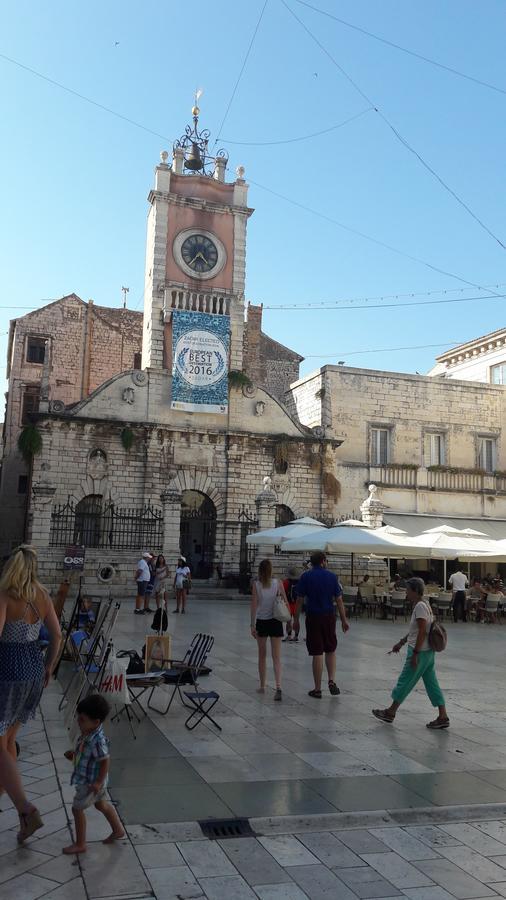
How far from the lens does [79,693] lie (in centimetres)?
737

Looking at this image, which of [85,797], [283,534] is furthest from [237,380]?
[85,797]

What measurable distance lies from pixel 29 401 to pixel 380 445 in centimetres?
1633

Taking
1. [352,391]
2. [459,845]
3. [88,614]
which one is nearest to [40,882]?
[459,845]

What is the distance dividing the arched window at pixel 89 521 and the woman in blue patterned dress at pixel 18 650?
68.5 ft

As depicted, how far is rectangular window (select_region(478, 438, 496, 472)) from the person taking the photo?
1331 inches

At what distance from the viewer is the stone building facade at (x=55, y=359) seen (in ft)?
111

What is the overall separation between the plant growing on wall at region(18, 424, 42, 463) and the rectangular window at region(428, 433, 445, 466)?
1658 cm

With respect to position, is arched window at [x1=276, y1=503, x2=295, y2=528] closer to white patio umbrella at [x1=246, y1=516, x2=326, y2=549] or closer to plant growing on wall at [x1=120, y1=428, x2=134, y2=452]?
plant growing on wall at [x1=120, y1=428, x2=134, y2=452]

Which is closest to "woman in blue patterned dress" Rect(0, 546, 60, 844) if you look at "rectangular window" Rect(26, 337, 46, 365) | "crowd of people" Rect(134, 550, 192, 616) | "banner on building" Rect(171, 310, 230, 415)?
"crowd of people" Rect(134, 550, 192, 616)

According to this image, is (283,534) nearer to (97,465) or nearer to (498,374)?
(97,465)

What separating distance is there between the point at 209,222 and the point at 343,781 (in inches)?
1136

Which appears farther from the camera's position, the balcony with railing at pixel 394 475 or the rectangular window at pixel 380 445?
the rectangular window at pixel 380 445

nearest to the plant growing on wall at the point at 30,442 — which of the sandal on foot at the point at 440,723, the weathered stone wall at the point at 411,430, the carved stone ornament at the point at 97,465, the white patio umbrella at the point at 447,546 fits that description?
the carved stone ornament at the point at 97,465

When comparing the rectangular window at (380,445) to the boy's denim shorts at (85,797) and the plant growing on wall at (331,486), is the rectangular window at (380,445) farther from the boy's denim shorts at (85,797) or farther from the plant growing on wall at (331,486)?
the boy's denim shorts at (85,797)
